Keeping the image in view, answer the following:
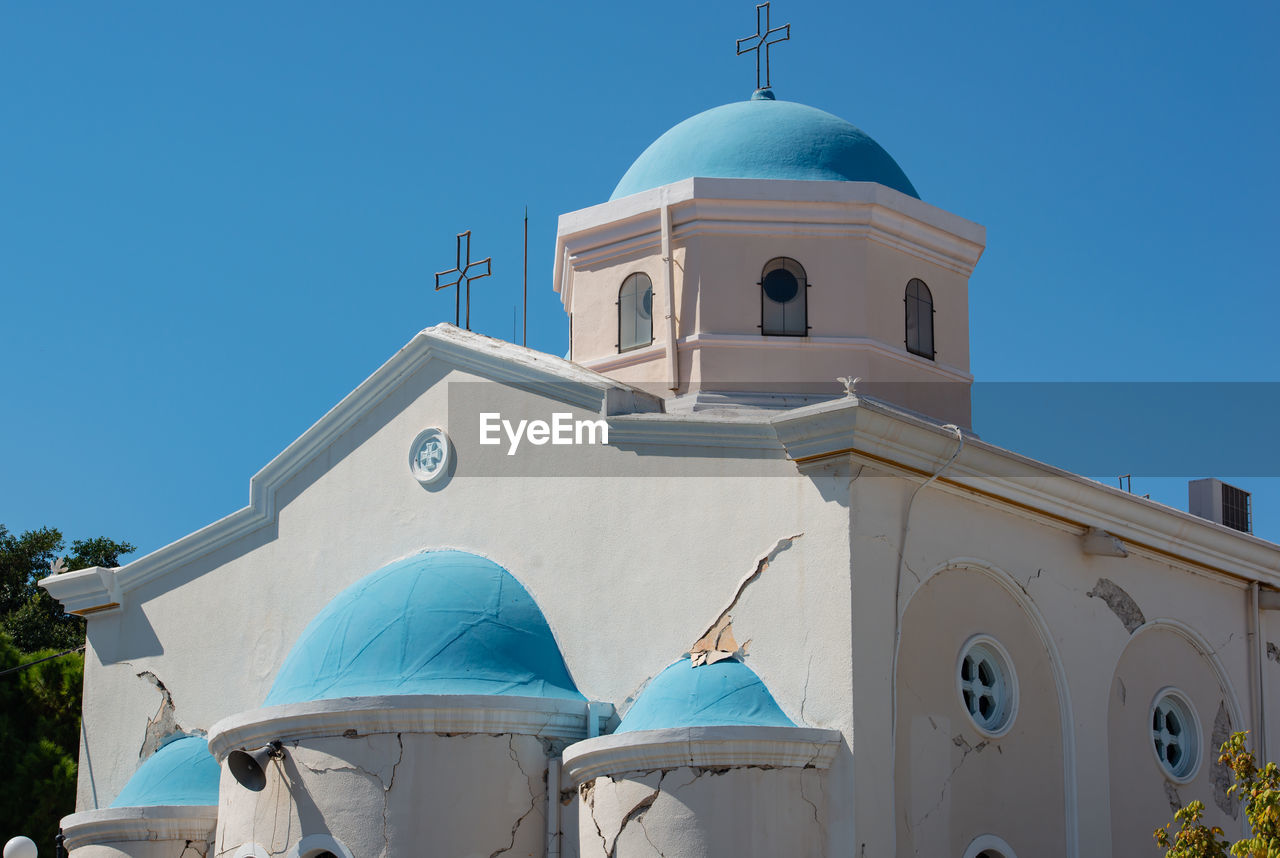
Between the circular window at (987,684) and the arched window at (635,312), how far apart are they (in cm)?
506

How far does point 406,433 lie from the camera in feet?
52.9

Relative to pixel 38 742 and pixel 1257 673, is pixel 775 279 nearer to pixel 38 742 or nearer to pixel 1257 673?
pixel 1257 673

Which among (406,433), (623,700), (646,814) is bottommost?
(646,814)

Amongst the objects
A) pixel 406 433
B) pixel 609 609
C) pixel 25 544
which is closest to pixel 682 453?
pixel 609 609

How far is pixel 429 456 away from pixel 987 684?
555 cm

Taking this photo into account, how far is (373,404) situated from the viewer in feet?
53.9

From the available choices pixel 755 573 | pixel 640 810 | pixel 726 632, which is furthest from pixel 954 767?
pixel 640 810

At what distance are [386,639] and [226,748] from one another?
1.69 metres

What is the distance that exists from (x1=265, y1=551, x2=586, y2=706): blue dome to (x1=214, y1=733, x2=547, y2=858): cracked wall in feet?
1.67

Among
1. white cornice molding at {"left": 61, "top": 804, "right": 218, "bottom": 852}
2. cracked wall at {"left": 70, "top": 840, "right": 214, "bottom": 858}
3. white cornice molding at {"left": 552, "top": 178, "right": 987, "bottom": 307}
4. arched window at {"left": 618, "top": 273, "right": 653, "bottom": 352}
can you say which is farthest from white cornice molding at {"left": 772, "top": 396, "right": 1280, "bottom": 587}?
cracked wall at {"left": 70, "top": 840, "right": 214, "bottom": 858}

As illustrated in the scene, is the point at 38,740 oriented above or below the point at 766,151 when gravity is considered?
below

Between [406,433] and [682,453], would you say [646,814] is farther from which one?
[406,433]

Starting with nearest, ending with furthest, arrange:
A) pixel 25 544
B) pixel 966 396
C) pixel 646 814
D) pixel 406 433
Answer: pixel 646 814 < pixel 406 433 < pixel 966 396 < pixel 25 544

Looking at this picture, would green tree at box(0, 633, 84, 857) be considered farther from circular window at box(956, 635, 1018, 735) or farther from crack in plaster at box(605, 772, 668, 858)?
circular window at box(956, 635, 1018, 735)
